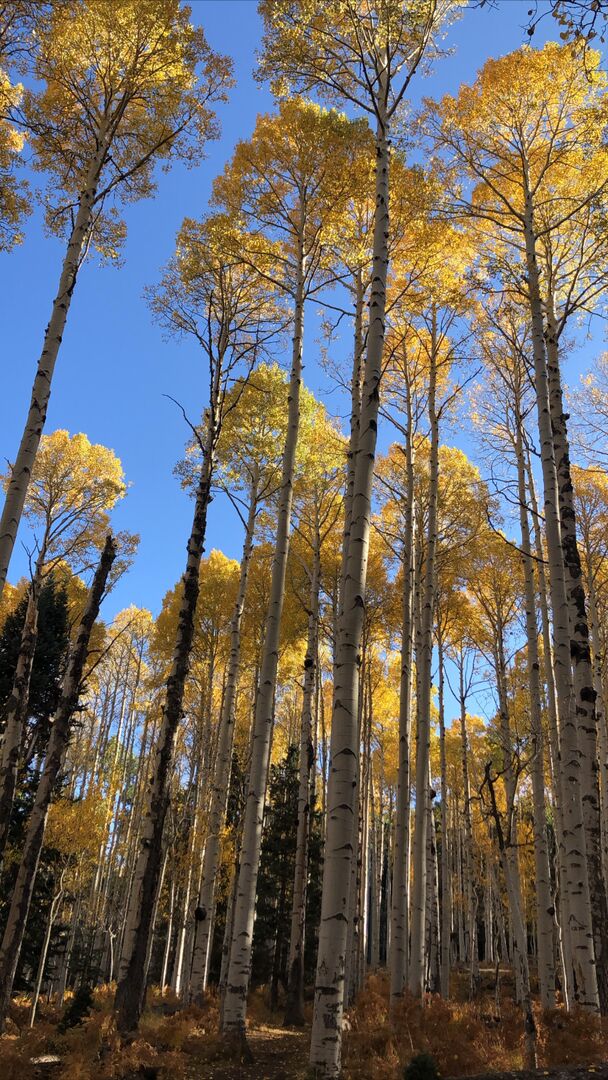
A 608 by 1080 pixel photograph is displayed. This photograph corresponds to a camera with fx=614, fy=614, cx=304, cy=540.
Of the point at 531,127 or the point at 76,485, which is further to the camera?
the point at 76,485

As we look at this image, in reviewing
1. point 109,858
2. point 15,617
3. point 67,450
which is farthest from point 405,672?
point 109,858

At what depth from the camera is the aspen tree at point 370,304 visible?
12.7 feet

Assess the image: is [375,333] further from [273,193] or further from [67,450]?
[67,450]

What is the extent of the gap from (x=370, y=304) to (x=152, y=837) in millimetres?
6042

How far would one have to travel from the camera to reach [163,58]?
777 cm

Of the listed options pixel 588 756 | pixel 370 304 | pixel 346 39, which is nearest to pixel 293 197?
pixel 346 39

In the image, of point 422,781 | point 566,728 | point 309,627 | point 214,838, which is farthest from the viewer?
point 309,627

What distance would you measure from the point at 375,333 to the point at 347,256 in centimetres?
518

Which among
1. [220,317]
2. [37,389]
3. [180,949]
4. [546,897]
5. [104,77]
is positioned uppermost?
[104,77]

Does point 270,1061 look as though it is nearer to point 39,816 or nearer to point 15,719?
point 39,816

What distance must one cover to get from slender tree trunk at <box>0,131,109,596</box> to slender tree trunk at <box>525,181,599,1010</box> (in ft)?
18.2

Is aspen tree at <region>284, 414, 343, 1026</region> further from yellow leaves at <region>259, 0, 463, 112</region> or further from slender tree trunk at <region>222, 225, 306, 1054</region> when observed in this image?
yellow leaves at <region>259, 0, 463, 112</region>

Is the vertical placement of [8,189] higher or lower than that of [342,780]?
higher

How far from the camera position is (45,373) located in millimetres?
6273
